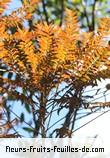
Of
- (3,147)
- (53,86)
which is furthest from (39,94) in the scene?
(3,147)

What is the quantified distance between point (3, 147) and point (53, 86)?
450mm

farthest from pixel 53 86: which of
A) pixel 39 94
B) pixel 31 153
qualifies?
pixel 31 153

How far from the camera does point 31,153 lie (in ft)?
6.96

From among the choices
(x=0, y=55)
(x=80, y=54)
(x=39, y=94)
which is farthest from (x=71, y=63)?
(x=0, y=55)

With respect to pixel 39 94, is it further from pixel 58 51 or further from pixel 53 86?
pixel 58 51

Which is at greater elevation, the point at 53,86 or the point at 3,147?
the point at 53,86

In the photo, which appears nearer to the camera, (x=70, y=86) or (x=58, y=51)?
(x=58, y=51)

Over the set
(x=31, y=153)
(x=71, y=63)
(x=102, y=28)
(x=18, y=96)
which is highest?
(x=102, y=28)

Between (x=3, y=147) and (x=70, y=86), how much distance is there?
0.50m

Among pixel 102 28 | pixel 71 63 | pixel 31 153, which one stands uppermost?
pixel 102 28

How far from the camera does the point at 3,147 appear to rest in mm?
2252

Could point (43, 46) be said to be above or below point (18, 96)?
above

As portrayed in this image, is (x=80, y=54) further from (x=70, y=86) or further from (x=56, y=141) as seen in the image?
(x=56, y=141)

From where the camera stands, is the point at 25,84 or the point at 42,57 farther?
the point at 25,84
